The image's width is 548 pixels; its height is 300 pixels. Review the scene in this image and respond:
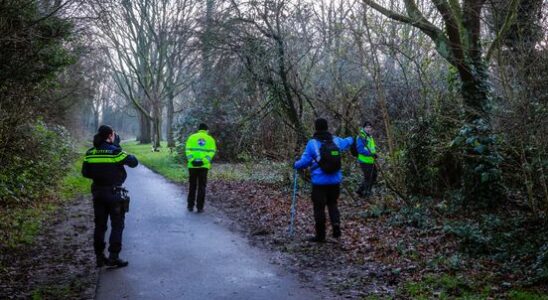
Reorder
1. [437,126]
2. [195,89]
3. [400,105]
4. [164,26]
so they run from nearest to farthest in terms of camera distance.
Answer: [437,126]
[400,105]
[195,89]
[164,26]

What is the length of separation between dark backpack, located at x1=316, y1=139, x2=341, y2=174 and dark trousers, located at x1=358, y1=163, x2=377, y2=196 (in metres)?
4.51

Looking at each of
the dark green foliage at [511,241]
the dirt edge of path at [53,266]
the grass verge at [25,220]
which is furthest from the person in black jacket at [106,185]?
the dark green foliage at [511,241]

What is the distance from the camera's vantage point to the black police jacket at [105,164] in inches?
295

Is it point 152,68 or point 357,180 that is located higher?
point 152,68

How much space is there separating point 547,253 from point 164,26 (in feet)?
102

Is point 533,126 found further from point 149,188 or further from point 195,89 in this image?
point 195,89

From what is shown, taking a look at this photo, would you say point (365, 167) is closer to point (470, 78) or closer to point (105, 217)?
point (470, 78)

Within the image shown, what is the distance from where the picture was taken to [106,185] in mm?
7512

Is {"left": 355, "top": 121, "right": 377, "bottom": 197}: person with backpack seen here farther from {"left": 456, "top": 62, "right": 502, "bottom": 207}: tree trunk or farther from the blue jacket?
the blue jacket

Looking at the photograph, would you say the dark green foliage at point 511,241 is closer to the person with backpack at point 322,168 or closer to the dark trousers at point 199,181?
the person with backpack at point 322,168

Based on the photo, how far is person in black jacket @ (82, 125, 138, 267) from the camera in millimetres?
7496

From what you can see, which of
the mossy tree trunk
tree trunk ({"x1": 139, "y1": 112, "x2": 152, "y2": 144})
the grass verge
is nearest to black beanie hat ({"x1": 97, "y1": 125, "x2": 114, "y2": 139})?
the grass verge

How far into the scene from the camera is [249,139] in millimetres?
16266

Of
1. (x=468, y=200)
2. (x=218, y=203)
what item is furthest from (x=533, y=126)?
(x=218, y=203)
